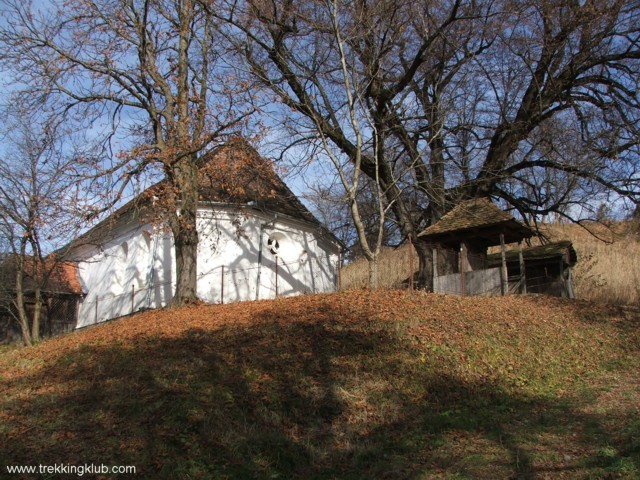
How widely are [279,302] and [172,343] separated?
13.4 ft

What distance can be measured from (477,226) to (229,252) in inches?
375

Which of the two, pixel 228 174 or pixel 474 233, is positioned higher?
pixel 228 174

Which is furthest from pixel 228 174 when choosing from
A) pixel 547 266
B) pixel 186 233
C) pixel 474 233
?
pixel 547 266

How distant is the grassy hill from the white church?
7.36 meters

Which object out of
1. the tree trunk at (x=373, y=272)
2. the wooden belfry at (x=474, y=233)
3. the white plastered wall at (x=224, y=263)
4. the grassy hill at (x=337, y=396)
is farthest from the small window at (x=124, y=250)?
the tree trunk at (x=373, y=272)

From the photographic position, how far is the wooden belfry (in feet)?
57.0

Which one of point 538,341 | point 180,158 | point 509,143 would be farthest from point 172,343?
point 509,143

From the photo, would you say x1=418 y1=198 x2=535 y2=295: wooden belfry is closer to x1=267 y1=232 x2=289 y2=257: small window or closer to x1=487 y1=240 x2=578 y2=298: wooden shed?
x1=487 y1=240 x2=578 y2=298: wooden shed

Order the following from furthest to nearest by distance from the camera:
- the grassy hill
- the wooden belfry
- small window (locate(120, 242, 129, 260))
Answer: small window (locate(120, 242, 129, 260))
the wooden belfry
the grassy hill

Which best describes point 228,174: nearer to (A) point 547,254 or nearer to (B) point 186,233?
(B) point 186,233

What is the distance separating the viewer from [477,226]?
1738cm

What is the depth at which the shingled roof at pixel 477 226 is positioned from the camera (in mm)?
17469

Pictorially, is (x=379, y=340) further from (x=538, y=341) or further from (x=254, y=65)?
(x=254, y=65)

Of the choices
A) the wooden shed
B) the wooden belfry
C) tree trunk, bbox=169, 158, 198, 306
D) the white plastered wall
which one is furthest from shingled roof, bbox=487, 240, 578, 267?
tree trunk, bbox=169, 158, 198, 306
